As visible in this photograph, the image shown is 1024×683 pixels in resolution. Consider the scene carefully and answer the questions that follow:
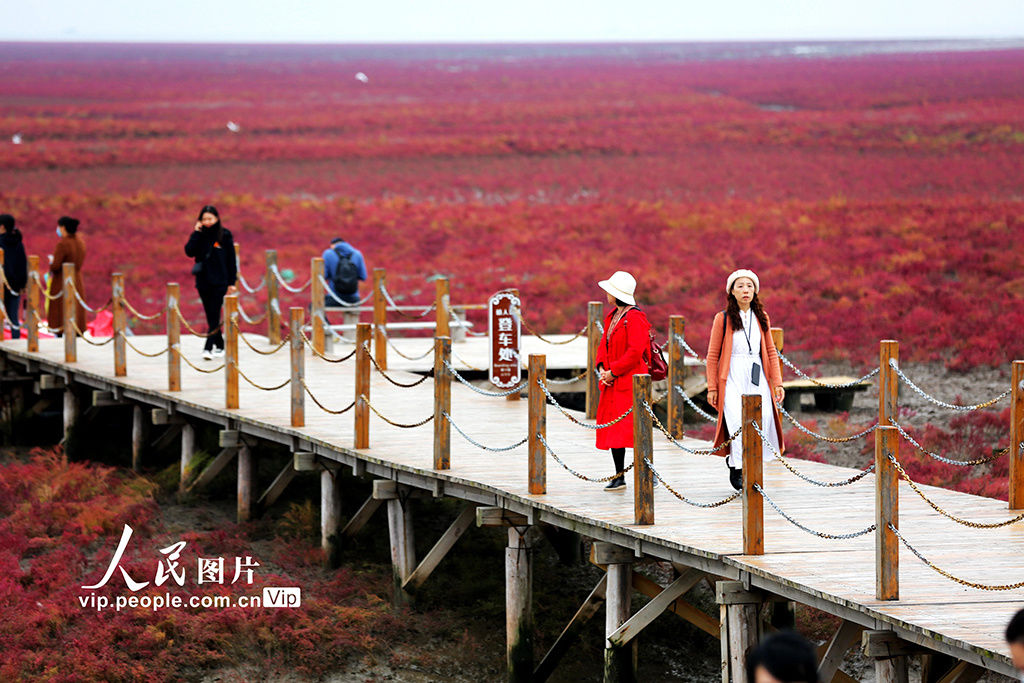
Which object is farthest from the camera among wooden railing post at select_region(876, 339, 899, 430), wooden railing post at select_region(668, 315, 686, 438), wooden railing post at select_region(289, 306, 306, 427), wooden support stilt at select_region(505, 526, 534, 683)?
wooden railing post at select_region(289, 306, 306, 427)

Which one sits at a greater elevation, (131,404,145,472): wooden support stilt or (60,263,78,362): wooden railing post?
(60,263,78,362): wooden railing post

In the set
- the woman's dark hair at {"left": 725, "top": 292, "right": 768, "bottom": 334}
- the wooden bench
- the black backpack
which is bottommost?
the wooden bench

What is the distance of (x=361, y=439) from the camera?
36.7 ft

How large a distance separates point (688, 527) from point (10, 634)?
17.2ft

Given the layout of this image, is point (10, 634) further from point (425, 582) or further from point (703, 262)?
point (703, 262)

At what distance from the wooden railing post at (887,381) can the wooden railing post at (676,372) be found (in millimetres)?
2231

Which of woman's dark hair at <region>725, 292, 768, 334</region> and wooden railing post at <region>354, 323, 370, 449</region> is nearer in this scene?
woman's dark hair at <region>725, 292, 768, 334</region>

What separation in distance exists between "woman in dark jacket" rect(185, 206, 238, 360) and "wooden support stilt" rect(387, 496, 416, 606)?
13.2ft

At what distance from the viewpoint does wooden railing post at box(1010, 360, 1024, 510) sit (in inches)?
343

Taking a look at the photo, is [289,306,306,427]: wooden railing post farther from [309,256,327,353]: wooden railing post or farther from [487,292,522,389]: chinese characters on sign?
[309,256,327,353]: wooden railing post

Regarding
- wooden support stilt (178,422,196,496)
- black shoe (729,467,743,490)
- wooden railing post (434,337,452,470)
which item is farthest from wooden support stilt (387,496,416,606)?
wooden support stilt (178,422,196,496)

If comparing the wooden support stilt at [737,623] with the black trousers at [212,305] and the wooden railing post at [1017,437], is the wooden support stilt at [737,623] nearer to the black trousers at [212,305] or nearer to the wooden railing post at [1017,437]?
the wooden railing post at [1017,437]

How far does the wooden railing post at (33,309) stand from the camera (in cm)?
1606

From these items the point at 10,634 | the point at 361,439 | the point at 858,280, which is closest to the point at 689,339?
the point at 858,280
